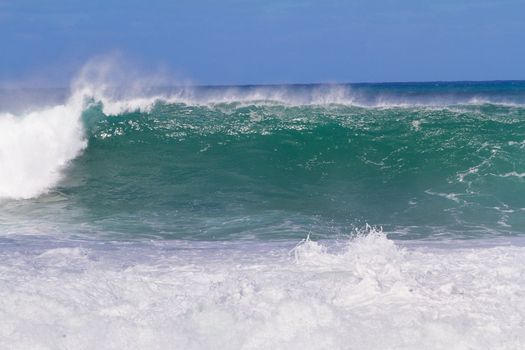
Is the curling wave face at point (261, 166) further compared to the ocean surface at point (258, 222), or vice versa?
the curling wave face at point (261, 166)

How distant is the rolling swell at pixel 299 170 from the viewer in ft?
31.2

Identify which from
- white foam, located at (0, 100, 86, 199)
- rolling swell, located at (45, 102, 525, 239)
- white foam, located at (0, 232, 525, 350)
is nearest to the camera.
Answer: white foam, located at (0, 232, 525, 350)

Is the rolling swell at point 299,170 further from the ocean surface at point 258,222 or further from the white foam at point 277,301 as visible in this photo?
the white foam at point 277,301

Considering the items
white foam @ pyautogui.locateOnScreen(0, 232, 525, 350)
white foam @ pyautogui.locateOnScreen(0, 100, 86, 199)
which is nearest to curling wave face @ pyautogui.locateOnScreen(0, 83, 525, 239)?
white foam @ pyautogui.locateOnScreen(0, 100, 86, 199)

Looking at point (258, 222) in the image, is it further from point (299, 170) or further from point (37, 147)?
point (37, 147)

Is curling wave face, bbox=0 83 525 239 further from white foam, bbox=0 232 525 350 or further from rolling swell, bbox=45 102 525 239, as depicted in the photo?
white foam, bbox=0 232 525 350

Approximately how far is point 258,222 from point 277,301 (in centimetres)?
478

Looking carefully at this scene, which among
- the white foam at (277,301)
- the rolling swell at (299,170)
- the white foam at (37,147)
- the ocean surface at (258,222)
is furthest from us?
the white foam at (37,147)

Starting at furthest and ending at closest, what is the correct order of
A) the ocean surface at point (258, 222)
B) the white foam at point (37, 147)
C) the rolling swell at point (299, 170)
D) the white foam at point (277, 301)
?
the white foam at point (37, 147), the rolling swell at point (299, 170), the ocean surface at point (258, 222), the white foam at point (277, 301)

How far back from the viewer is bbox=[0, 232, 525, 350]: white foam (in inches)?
153

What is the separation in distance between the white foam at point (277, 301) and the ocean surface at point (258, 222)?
0.05 feet

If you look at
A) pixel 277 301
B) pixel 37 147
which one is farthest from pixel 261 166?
pixel 277 301

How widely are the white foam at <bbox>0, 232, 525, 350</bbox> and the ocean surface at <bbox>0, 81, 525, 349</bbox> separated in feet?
0.05

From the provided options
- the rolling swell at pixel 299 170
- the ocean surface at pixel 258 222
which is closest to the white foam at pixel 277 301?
the ocean surface at pixel 258 222
